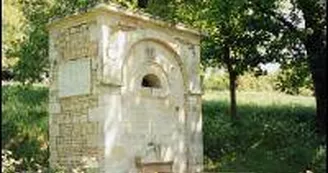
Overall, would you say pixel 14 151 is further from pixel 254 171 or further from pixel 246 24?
pixel 246 24

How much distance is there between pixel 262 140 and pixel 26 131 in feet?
23.8

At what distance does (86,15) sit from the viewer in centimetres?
1108

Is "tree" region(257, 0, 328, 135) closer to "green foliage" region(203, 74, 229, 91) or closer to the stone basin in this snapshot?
the stone basin

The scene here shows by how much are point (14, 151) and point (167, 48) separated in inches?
212

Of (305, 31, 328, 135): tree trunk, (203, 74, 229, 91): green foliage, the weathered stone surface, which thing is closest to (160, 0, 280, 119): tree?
(305, 31, 328, 135): tree trunk

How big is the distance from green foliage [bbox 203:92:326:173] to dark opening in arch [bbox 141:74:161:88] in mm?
4341

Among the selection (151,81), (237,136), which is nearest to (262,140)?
(237,136)

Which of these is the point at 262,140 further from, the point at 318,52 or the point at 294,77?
the point at 318,52

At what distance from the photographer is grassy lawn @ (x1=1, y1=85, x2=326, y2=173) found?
50.7ft

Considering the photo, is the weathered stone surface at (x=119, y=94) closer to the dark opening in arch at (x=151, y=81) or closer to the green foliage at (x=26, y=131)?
the dark opening in arch at (x=151, y=81)

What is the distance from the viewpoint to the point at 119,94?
11.0 metres

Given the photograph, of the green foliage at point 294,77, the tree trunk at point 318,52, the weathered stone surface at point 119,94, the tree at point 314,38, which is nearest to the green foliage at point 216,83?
the green foliage at point 294,77

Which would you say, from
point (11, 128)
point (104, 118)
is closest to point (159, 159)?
point (104, 118)

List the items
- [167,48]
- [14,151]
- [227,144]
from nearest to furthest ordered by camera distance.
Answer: [167,48], [14,151], [227,144]
